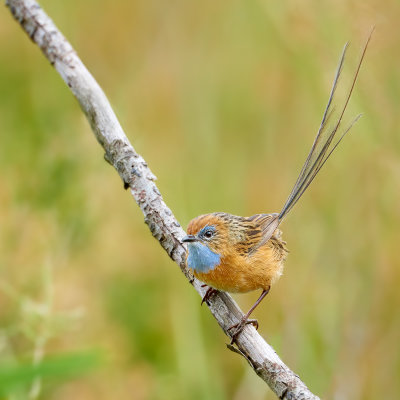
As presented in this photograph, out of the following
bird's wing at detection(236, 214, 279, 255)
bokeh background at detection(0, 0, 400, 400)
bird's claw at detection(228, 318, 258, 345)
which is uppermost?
bokeh background at detection(0, 0, 400, 400)

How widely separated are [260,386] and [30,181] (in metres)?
1.80

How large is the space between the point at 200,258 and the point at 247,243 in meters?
0.50

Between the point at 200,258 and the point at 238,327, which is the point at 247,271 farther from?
the point at 238,327

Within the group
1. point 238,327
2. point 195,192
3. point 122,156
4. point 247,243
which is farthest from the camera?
point 195,192

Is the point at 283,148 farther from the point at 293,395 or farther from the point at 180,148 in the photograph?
the point at 293,395

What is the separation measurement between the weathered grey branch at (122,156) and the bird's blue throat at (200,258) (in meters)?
0.03

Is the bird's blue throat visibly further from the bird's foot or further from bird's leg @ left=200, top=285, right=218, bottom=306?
the bird's foot

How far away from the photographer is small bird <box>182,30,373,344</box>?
97.0 inches

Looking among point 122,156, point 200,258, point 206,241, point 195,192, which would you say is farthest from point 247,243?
point 195,192

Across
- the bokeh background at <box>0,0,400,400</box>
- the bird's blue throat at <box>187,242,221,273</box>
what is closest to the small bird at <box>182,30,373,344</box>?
the bird's blue throat at <box>187,242,221,273</box>

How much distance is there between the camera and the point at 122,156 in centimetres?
251

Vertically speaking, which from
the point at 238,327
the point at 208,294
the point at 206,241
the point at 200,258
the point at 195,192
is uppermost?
the point at 195,192

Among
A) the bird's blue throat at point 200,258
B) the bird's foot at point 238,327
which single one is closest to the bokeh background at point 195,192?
the bird's blue throat at point 200,258

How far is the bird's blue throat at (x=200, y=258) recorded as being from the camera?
2.55 metres
